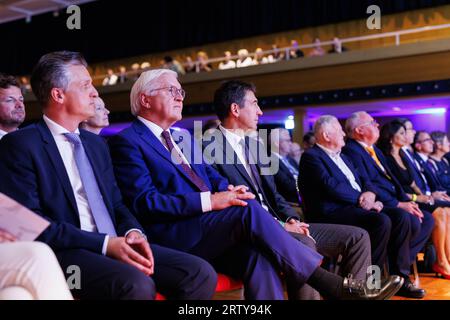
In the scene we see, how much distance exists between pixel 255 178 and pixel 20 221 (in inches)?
60.7

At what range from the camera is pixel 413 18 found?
12.2 meters

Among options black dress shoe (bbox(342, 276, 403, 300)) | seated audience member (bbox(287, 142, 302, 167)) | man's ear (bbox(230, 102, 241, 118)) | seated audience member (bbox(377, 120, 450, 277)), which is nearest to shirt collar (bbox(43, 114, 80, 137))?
man's ear (bbox(230, 102, 241, 118))

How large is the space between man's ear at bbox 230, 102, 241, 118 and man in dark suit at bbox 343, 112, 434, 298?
1.31m

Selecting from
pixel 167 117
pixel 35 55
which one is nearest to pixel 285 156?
pixel 167 117

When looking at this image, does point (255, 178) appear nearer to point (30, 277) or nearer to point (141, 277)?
point (141, 277)

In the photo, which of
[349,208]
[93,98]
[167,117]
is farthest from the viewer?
[349,208]

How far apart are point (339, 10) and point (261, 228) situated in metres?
12.0

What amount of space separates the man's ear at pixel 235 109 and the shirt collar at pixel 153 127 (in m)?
0.69

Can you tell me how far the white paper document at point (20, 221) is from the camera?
1.51 metres

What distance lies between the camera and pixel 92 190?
1969 mm

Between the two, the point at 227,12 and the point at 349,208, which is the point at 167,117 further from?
the point at 227,12

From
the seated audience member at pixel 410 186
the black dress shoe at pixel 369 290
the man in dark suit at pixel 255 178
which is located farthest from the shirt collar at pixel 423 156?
the black dress shoe at pixel 369 290

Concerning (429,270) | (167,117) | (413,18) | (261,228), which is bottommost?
(429,270)
